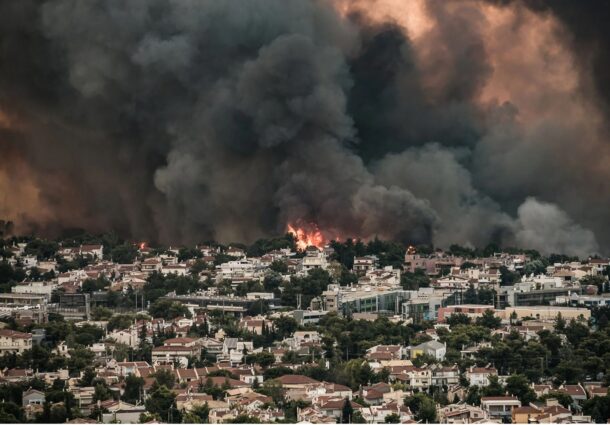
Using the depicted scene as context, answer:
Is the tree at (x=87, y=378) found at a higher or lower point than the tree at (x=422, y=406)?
higher

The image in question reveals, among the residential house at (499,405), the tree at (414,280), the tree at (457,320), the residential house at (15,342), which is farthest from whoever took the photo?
the tree at (414,280)

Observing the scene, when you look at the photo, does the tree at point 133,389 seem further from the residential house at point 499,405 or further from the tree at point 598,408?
the tree at point 598,408

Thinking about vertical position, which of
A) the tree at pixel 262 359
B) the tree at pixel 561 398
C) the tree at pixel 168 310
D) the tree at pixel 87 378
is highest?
the tree at pixel 168 310

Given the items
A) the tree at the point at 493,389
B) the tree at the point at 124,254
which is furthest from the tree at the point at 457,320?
the tree at the point at 124,254

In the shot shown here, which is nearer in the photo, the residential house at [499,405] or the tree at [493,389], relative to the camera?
the residential house at [499,405]

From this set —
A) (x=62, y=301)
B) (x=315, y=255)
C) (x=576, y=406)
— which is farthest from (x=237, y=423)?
(x=315, y=255)

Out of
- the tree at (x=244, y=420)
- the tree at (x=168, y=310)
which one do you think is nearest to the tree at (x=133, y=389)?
the tree at (x=244, y=420)

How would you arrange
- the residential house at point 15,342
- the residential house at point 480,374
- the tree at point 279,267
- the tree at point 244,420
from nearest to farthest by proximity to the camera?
the tree at point 244,420, the residential house at point 480,374, the residential house at point 15,342, the tree at point 279,267

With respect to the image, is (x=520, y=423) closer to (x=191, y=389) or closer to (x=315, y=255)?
(x=191, y=389)

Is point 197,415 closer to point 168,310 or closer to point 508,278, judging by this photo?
point 168,310

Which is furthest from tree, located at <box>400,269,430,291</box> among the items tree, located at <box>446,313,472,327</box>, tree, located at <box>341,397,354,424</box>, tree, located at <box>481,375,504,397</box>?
tree, located at <box>341,397,354,424</box>

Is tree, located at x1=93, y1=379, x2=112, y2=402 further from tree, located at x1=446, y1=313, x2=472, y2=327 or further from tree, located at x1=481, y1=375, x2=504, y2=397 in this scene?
tree, located at x1=446, y1=313, x2=472, y2=327
